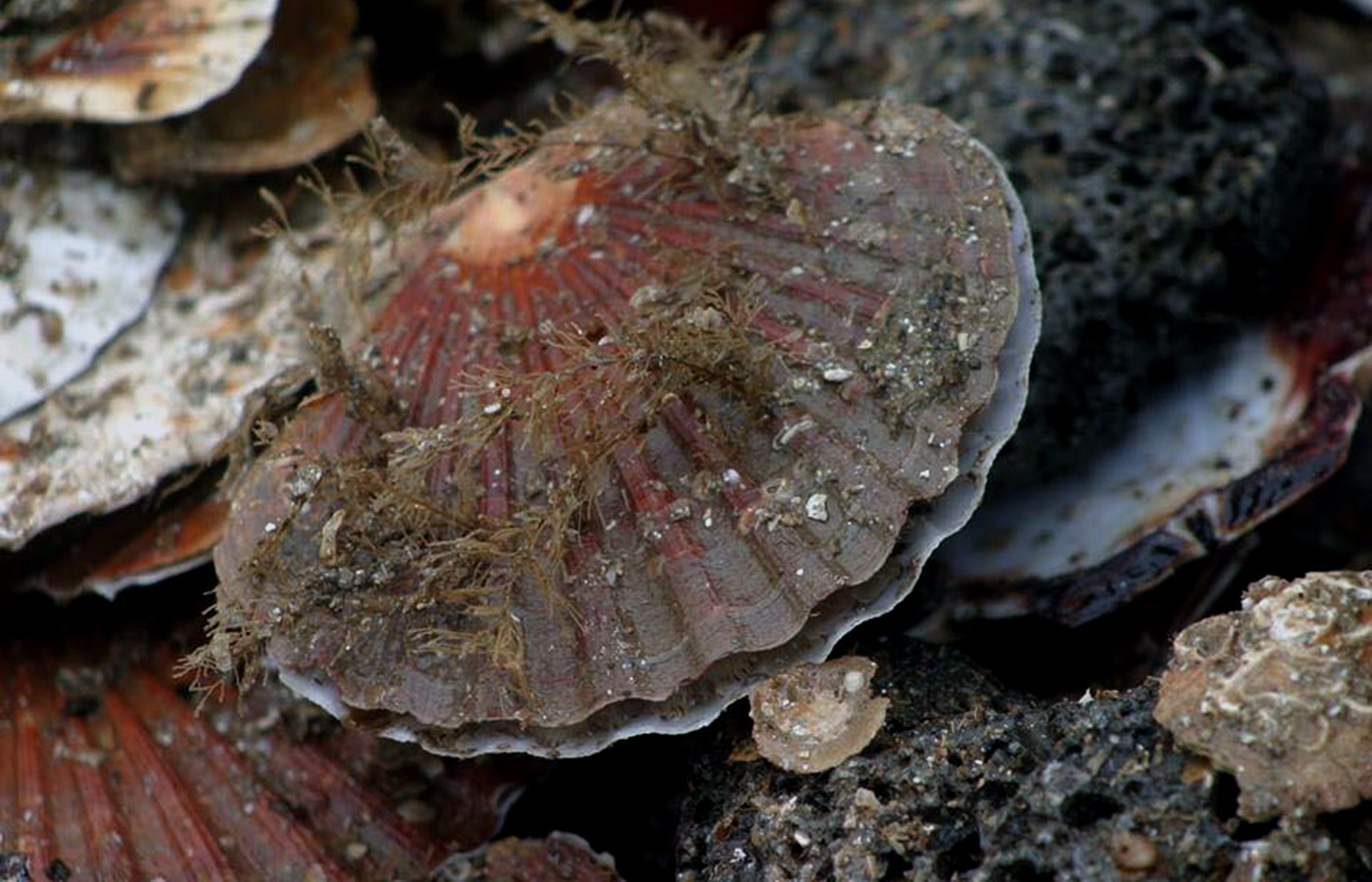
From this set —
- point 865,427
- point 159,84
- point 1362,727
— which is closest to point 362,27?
point 159,84

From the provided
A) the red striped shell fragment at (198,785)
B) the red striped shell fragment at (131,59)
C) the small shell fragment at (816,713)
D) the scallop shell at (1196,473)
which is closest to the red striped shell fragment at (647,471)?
the small shell fragment at (816,713)

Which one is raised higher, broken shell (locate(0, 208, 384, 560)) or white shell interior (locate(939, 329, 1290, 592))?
broken shell (locate(0, 208, 384, 560))

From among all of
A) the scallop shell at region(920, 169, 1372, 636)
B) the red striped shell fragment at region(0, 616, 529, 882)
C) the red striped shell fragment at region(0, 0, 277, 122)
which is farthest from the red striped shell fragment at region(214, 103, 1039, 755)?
the red striped shell fragment at region(0, 0, 277, 122)

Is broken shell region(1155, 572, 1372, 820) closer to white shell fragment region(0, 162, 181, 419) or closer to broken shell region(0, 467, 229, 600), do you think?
broken shell region(0, 467, 229, 600)

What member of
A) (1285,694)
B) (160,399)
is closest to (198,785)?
(160,399)

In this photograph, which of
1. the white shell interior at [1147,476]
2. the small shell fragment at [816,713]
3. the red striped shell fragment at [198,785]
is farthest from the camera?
the white shell interior at [1147,476]

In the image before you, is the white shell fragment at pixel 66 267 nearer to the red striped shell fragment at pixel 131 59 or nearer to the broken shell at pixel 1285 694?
the red striped shell fragment at pixel 131 59
